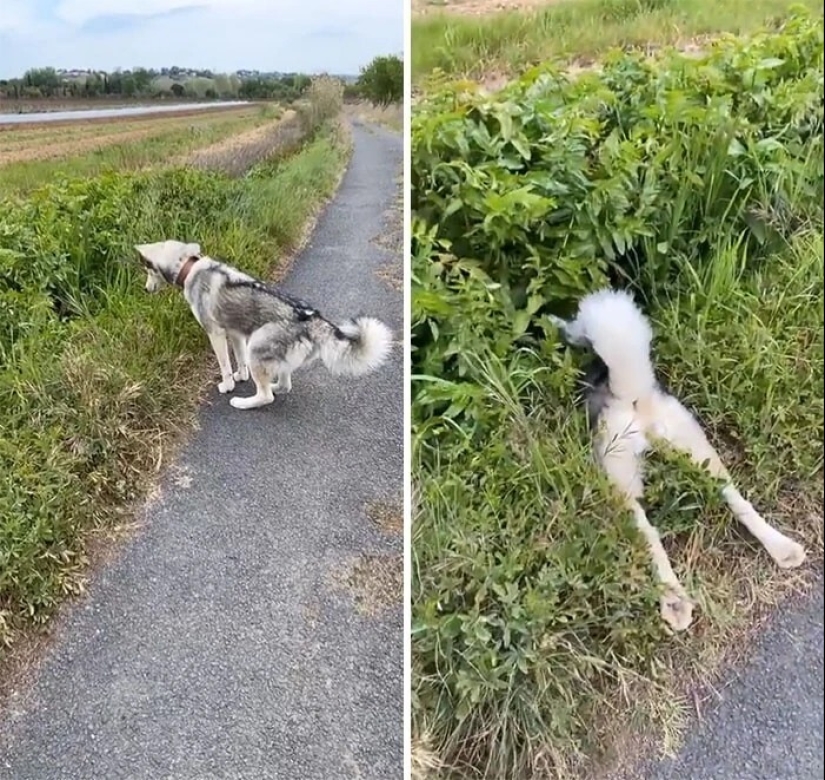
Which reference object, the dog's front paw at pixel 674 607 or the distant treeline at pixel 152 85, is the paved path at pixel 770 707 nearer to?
the dog's front paw at pixel 674 607

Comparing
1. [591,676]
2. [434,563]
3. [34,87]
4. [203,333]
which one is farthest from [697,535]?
[34,87]

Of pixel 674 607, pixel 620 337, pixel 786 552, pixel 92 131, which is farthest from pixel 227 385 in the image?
pixel 786 552

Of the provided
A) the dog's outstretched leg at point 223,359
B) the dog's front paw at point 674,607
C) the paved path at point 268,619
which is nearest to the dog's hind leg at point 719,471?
the dog's front paw at point 674,607

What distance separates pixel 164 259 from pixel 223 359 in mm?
151

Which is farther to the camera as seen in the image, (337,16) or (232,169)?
(232,169)

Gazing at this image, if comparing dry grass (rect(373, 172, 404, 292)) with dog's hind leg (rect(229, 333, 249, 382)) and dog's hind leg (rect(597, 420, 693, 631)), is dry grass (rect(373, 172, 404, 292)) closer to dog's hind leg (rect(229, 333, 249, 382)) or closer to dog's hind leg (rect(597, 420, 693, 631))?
dog's hind leg (rect(229, 333, 249, 382))

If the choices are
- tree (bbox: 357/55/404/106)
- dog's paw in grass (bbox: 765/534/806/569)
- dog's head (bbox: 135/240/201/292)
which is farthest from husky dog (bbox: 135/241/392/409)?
dog's paw in grass (bbox: 765/534/806/569)

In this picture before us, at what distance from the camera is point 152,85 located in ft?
3.67

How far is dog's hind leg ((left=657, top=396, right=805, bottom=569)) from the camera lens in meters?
1.10

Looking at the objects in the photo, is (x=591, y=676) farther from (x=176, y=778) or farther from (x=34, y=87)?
(x=34, y=87)

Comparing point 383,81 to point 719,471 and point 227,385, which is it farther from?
point 719,471

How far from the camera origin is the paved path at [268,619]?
1.12m

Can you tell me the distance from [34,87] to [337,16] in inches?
15.5

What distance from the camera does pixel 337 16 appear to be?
1.06 meters
